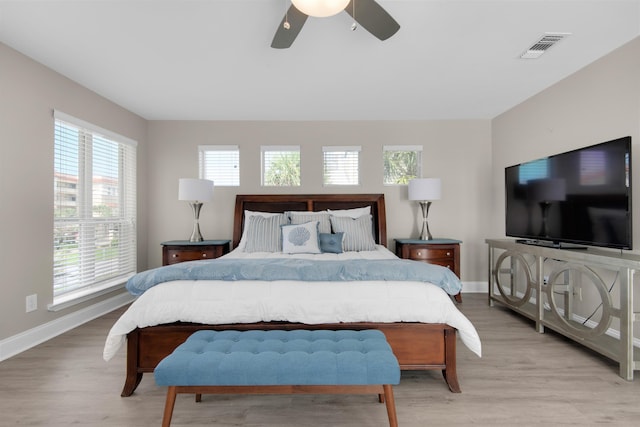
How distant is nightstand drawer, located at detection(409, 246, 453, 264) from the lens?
3855 mm

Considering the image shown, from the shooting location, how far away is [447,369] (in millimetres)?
1919

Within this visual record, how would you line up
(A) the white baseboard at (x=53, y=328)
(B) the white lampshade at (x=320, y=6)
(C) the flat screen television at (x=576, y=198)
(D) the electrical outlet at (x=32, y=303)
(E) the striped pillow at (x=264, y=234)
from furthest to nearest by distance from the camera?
(E) the striped pillow at (x=264, y=234) → (D) the electrical outlet at (x=32, y=303) → (A) the white baseboard at (x=53, y=328) → (C) the flat screen television at (x=576, y=198) → (B) the white lampshade at (x=320, y=6)

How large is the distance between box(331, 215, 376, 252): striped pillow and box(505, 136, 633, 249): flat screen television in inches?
64.3

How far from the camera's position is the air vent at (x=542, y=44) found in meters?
2.32

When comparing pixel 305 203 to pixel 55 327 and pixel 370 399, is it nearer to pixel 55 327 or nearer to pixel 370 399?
pixel 370 399

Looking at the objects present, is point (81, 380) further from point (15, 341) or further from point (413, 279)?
point (413, 279)

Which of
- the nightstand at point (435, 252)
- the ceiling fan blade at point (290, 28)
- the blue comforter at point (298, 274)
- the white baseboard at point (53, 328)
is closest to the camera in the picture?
the ceiling fan blade at point (290, 28)

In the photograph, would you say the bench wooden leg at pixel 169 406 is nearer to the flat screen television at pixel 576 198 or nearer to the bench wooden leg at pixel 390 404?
the bench wooden leg at pixel 390 404

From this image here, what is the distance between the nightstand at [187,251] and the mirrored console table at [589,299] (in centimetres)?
338

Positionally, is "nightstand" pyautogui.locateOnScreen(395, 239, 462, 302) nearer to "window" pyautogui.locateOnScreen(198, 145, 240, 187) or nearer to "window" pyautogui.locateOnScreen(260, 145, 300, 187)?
"window" pyautogui.locateOnScreen(260, 145, 300, 187)

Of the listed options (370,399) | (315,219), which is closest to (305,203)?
(315,219)

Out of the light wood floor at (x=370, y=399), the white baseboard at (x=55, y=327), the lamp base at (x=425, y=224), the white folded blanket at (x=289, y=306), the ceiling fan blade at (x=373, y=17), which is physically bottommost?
the light wood floor at (x=370, y=399)

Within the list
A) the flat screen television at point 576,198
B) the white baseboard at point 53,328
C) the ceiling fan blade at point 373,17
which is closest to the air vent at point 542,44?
the flat screen television at point 576,198

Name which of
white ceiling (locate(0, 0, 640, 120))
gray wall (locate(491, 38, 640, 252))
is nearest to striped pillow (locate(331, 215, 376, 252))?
white ceiling (locate(0, 0, 640, 120))
